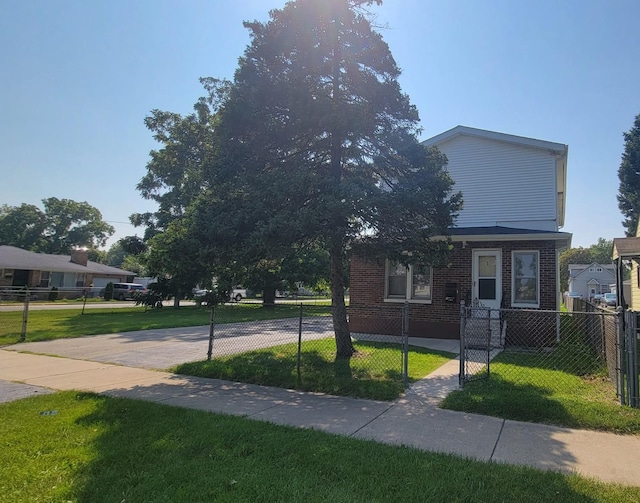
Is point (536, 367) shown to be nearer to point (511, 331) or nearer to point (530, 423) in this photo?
point (511, 331)

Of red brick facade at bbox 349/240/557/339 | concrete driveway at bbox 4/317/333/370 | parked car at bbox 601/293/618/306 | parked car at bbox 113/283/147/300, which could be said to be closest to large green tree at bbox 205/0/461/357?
red brick facade at bbox 349/240/557/339

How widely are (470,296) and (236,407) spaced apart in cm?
885

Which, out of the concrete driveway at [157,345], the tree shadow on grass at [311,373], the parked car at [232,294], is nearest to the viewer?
the tree shadow on grass at [311,373]

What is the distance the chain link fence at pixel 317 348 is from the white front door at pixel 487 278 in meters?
2.55

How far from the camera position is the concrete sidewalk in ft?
13.6

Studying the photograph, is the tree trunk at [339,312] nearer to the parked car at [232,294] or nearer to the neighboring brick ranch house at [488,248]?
the neighboring brick ranch house at [488,248]

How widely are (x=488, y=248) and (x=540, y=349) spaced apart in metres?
3.15

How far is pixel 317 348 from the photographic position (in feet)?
35.6

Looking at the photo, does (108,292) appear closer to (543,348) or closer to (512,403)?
(543,348)

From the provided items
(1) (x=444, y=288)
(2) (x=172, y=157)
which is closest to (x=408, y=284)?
(1) (x=444, y=288)

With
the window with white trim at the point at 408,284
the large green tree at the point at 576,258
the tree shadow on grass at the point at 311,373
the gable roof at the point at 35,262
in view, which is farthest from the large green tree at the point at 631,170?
the large green tree at the point at 576,258

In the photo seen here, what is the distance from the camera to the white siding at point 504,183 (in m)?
13.2

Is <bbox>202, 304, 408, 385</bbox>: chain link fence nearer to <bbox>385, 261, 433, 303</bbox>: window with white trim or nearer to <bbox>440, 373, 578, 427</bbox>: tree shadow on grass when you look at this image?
<bbox>385, 261, 433, 303</bbox>: window with white trim

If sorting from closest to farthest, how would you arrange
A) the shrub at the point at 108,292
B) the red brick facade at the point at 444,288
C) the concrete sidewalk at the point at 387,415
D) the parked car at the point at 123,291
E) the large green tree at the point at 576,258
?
the concrete sidewalk at the point at 387,415 → the red brick facade at the point at 444,288 → the shrub at the point at 108,292 → the parked car at the point at 123,291 → the large green tree at the point at 576,258
